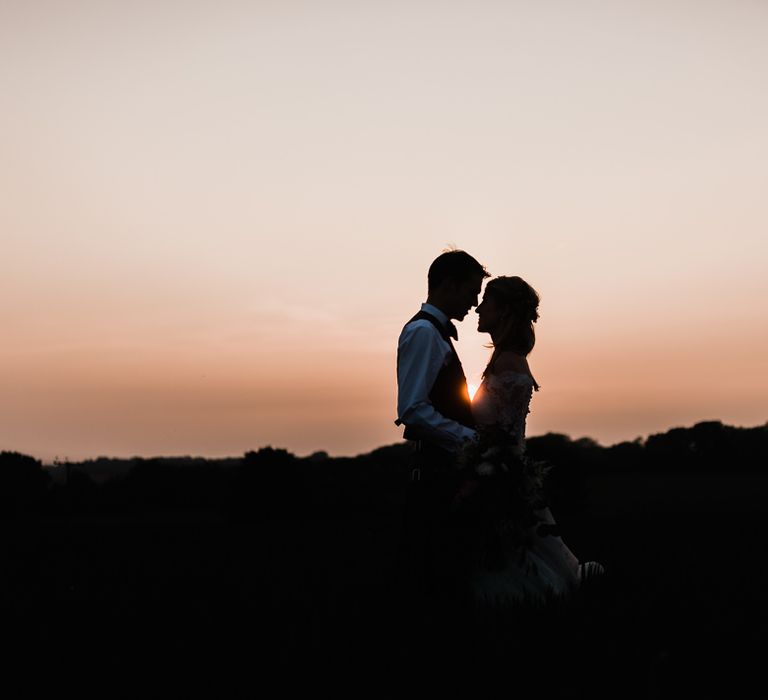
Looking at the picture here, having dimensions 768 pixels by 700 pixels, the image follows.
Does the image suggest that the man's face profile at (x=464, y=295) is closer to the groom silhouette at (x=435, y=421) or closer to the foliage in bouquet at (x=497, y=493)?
the groom silhouette at (x=435, y=421)

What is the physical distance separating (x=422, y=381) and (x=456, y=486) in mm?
872

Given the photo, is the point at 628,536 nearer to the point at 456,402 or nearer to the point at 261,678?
the point at 456,402

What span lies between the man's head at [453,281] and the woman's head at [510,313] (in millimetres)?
638

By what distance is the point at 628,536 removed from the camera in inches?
602

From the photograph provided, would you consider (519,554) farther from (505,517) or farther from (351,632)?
(351,632)

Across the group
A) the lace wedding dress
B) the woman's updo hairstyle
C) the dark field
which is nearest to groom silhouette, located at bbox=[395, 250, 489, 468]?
the lace wedding dress

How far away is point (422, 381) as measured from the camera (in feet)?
22.8

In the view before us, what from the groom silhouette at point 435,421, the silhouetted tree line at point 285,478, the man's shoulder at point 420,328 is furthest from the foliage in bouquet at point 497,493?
the silhouetted tree line at point 285,478

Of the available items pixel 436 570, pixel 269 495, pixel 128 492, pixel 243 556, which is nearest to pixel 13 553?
pixel 243 556

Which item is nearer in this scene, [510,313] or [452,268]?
[452,268]

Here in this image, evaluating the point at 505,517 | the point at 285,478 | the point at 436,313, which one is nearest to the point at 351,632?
the point at 505,517

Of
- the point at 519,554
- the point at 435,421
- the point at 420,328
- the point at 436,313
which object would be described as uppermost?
the point at 436,313

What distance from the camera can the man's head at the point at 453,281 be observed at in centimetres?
723

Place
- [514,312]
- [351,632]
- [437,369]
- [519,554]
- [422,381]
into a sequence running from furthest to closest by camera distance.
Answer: [514,312], [519,554], [437,369], [422,381], [351,632]
